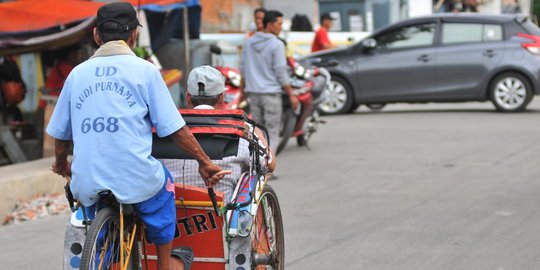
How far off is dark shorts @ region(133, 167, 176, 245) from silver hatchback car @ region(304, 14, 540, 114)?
1267 cm

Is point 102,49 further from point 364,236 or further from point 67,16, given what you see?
point 67,16

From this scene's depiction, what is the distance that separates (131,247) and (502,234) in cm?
383

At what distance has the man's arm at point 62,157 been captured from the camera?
5090 mm

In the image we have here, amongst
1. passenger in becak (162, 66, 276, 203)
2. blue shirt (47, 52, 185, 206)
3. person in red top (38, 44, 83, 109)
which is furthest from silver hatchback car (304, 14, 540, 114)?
blue shirt (47, 52, 185, 206)

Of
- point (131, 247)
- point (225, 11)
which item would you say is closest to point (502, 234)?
point (131, 247)

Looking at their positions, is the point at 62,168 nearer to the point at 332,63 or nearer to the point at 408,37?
the point at 332,63

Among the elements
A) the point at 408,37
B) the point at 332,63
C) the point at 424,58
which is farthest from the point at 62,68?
the point at 408,37

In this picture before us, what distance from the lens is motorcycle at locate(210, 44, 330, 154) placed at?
12734 mm

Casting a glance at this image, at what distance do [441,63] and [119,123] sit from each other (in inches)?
545

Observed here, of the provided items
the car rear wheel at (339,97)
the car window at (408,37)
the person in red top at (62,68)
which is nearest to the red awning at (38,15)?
the person in red top at (62,68)

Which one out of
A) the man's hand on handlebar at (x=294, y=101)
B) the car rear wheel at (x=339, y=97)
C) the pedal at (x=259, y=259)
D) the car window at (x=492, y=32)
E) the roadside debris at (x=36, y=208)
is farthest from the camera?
the car rear wheel at (x=339, y=97)

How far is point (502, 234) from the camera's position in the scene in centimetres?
800

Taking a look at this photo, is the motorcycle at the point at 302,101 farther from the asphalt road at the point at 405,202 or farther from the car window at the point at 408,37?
the car window at the point at 408,37

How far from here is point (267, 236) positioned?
19.6 ft
